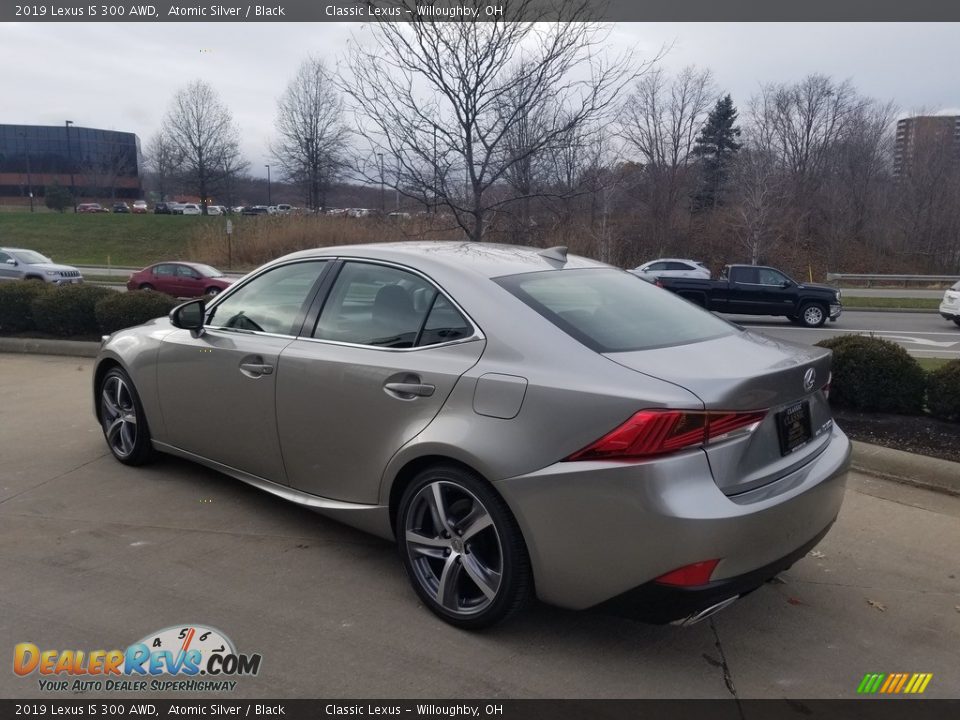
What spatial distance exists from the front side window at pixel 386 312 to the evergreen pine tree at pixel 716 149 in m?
47.3

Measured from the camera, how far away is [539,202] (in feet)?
38.5

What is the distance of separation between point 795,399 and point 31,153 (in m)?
102

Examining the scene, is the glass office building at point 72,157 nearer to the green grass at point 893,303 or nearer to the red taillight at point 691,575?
the green grass at point 893,303

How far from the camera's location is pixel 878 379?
632 cm

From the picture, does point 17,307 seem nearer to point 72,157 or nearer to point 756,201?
point 756,201

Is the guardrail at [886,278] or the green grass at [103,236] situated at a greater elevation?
the green grass at [103,236]

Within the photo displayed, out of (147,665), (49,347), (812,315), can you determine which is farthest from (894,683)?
(812,315)

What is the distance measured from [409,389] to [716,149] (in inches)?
2150

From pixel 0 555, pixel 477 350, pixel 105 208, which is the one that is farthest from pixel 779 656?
pixel 105 208

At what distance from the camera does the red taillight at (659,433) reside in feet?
8.91

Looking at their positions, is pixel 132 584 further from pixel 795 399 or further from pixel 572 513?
pixel 795 399

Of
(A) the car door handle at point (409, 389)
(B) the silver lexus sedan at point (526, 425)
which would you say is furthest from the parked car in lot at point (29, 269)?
(A) the car door handle at point (409, 389)

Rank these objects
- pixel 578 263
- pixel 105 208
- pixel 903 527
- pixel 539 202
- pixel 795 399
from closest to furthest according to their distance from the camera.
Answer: pixel 795 399, pixel 578 263, pixel 903 527, pixel 539 202, pixel 105 208

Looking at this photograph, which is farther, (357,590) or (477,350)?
(357,590)
